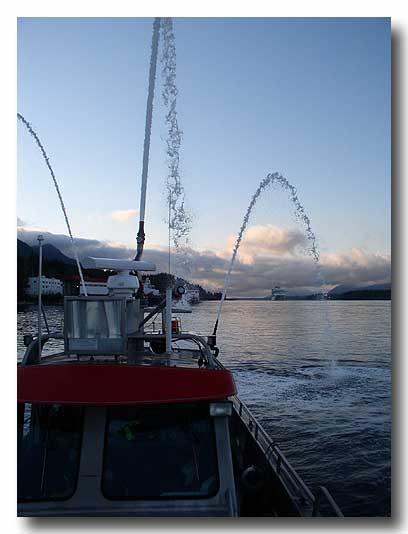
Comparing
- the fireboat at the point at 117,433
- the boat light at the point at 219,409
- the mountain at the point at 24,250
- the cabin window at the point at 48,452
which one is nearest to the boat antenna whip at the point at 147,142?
the mountain at the point at 24,250

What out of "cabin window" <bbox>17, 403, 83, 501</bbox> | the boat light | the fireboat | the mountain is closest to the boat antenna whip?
the mountain

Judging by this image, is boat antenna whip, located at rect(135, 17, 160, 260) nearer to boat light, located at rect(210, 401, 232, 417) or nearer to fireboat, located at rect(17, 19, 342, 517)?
fireboat, located at rect(17, 19, 342, 517)

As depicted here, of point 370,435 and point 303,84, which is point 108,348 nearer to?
point 303,84

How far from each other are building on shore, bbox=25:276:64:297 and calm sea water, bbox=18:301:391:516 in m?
0.29

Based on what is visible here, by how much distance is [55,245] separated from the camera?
262 inches

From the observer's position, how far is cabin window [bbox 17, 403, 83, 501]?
13.6 ft

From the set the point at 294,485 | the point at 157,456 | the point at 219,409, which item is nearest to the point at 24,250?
the point at 157,456

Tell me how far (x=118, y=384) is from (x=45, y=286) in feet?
12.1

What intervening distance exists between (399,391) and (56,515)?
2.96m

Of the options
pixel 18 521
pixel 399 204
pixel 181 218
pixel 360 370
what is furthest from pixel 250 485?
pixel 360 370

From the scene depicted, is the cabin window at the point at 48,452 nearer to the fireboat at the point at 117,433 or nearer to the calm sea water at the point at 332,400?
the fireboat at the point at 117,433

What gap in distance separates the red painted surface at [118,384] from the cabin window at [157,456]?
0.44 feet

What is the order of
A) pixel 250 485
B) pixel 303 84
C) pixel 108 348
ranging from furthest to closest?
pixel 303 84 < pixel 250 485 < pixel 108 348

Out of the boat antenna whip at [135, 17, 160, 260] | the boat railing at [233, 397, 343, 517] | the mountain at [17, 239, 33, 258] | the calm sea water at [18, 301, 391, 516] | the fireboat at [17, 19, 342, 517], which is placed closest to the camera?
the fireboat at [17, 19, 342, 517]
